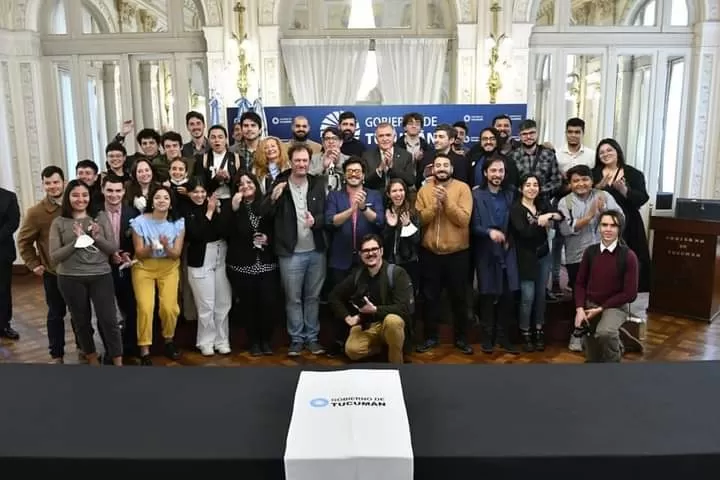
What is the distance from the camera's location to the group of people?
3600 mm

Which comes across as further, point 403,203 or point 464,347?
point 464,347

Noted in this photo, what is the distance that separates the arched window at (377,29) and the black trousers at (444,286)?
357 centimetres

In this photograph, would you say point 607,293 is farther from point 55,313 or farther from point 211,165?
point 55,313

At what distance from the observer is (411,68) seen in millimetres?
7070

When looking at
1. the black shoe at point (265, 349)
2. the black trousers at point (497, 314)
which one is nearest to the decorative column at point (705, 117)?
the black trousers at point (497, 314)

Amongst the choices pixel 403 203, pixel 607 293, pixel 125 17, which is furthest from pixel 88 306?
pixel 125 17

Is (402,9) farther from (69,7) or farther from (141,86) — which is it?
(69,7)

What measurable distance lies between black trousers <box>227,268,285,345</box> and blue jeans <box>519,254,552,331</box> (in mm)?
1684

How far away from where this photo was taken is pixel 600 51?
697 centimetres

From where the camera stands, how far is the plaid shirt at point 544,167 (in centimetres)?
434

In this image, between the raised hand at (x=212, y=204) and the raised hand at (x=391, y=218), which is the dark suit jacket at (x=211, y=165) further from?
the raised hand at (x=391, y=218)

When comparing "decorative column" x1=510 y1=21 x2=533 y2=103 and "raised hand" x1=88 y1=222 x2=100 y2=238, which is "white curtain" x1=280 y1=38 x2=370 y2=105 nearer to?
"decorative column" x1=510 y1=21 x2=533 y2=103

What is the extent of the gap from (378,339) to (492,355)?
2.98 ft

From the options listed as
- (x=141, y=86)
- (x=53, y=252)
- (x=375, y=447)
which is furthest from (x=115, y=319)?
(x=141, y=86)
